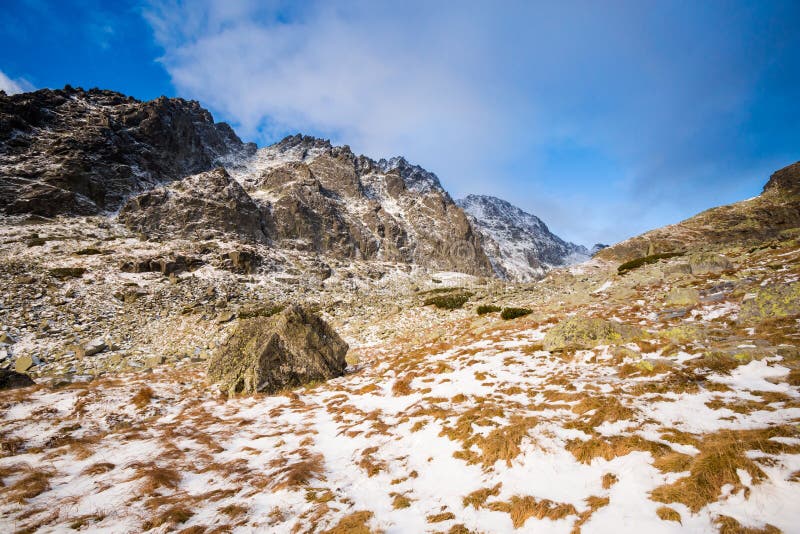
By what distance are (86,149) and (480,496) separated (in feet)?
368

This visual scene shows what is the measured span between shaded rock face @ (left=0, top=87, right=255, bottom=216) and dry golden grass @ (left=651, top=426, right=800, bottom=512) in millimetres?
90576

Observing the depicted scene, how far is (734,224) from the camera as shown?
49844 mm

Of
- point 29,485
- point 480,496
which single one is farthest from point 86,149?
point 480,496

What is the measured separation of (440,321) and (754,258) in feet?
60.5

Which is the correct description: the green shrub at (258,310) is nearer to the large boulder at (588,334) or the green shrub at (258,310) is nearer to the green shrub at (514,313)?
the green shrub at (514,313)

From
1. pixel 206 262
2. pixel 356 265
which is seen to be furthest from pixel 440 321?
pixel 356 265

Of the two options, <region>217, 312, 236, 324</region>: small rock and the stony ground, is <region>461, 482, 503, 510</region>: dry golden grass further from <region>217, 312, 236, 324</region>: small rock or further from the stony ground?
<region>217, 312, 236, 324</region>: small rock

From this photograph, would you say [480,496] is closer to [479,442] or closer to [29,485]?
[479,442]

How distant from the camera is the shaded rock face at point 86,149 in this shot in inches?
2498

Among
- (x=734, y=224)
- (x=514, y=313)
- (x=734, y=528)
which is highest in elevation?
→ (x=734, y=224)

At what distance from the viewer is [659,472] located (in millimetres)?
4289

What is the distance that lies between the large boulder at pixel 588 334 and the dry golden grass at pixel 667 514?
7.36 metres

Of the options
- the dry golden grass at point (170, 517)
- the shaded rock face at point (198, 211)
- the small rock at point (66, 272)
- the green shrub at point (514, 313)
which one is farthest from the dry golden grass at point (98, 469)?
the shaded rock face at point (198, 211)

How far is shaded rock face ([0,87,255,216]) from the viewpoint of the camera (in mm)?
63438
